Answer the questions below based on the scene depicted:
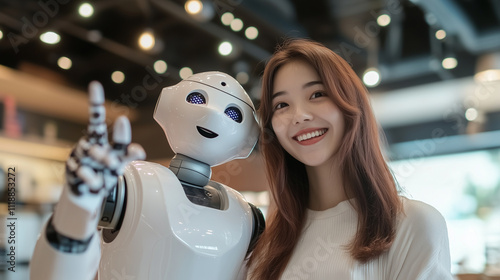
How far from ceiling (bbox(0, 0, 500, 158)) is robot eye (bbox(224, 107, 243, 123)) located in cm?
197

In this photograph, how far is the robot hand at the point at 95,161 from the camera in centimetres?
89

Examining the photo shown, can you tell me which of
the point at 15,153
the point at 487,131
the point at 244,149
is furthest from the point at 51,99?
the point at 487,131

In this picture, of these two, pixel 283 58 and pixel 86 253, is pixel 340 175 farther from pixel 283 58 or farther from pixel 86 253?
pixel 86 253

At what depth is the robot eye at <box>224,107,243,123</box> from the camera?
1.46 metres

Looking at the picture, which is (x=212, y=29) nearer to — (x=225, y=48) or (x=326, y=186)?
(x=225, y=48)

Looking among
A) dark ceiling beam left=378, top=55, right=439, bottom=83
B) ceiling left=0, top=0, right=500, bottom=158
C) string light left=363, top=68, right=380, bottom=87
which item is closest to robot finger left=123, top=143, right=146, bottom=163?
ceiling left=0, top=0, right=500, bottom=158

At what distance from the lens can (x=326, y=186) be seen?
1.56 metres

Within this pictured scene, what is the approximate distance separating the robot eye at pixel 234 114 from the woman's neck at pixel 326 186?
29 cm

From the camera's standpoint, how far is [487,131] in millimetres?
4648

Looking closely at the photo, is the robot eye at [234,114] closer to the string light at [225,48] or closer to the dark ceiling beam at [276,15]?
the dark ceiling beam at [276,15]

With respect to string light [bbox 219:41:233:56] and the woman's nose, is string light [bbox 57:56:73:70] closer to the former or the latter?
string light [bbox 219:41:233:56]

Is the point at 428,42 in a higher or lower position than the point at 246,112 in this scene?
higher

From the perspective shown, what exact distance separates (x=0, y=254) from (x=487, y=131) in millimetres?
4132

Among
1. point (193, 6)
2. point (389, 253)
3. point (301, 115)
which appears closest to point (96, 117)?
point (301, 115)
